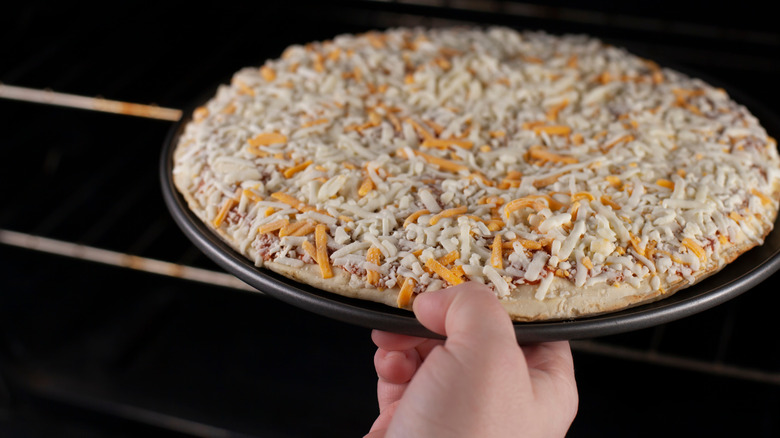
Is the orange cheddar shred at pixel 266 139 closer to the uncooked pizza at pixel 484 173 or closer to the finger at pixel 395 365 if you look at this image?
the uncooked pizza at pixel 484 173

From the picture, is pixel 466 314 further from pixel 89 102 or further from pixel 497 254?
pixel 89 102

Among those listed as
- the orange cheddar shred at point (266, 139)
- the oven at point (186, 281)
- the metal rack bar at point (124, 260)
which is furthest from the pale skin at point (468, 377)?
the metal rack bar at point (124, 260)

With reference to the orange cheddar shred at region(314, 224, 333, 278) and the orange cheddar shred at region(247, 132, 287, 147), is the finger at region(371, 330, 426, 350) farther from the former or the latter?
the orange cheddar shred at region(247, 132, 287, 147)

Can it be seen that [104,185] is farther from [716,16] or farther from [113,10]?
[716,16]

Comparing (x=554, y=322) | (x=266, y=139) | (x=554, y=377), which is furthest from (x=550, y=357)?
(x=266, y=139)

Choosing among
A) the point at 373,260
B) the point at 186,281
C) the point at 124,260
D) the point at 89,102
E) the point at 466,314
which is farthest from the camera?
the point at 186,281

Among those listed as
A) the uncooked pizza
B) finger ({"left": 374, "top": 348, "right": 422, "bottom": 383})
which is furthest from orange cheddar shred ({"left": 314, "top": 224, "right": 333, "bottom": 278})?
finger ({"left": 374, "top": 348, "right": 422, "bottom": 383})

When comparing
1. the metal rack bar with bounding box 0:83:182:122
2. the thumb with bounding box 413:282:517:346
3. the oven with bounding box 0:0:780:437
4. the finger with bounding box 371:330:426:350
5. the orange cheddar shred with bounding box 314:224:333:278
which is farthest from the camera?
the oven with bounding box 0:0:780:437
